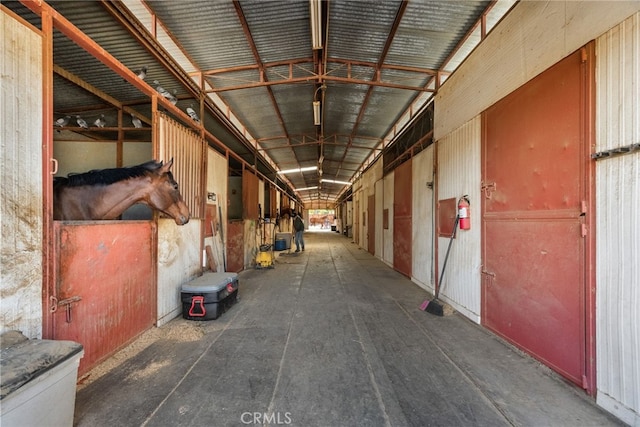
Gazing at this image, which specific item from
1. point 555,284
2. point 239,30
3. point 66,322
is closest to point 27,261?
point 66,322

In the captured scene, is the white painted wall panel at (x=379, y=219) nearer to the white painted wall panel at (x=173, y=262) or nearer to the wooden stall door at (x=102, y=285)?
the white painted wall panel at (x=173, y=262)

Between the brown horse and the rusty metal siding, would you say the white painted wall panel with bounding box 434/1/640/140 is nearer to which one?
the brown horse

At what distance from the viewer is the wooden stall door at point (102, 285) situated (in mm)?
1993

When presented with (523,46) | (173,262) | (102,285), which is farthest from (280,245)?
(523,46)

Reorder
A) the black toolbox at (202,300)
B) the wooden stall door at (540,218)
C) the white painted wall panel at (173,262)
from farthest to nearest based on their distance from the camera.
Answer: the black toolbox at (202,300), the white painted wall panel at (173,262), the wooden stall door at (540,218)

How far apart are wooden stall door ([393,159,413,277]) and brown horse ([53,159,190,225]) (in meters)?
4.96

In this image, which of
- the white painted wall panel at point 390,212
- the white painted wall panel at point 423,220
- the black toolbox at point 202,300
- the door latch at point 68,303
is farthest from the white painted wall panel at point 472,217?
the door latch at point 68,303

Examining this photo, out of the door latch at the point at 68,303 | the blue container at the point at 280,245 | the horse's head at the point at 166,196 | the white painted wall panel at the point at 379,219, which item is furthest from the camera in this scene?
the blue container at the point at 280,245

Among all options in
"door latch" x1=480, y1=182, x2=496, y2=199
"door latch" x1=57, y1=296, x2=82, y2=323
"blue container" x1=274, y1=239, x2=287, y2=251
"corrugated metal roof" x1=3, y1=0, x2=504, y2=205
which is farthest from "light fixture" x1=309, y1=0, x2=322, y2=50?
"blue container" x1=274, y1=239, x2=287, y2=251

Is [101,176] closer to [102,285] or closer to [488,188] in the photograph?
A: [102,285]

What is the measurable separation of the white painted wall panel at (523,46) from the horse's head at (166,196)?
3963 mm

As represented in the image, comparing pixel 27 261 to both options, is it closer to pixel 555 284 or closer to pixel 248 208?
pixel 555 284

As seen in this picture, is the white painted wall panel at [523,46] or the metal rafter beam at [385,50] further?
the metal rafter beam at [385,50]

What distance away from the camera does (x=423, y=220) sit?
17.1ft
